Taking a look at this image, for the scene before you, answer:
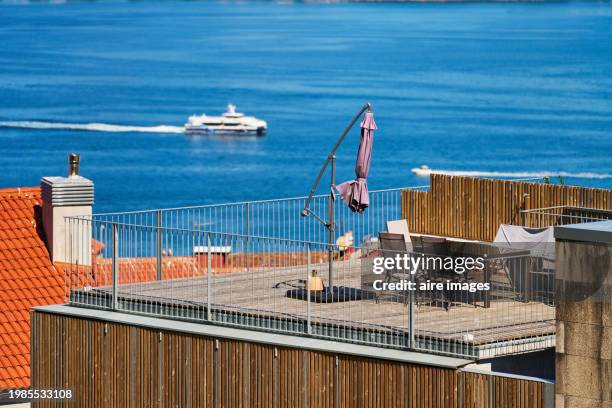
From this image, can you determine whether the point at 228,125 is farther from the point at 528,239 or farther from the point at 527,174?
the point at 528,239

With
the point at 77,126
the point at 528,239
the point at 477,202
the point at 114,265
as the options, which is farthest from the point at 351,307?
the point at 77,126

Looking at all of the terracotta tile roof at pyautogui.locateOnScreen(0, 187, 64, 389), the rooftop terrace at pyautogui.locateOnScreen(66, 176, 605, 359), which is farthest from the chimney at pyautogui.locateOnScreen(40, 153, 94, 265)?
the rooftop terrace at pyautogui.locateOnScreen(66, 176, 605, 359)

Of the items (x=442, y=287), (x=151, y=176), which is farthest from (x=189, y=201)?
(x=442, y=287)

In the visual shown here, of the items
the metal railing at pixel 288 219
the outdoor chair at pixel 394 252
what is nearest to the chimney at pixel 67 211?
the metal railing at pixel 288 219

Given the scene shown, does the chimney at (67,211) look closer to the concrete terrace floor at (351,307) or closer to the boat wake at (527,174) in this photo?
the concrete terrace floor at (351,307)

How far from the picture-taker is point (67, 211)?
74.8 ft

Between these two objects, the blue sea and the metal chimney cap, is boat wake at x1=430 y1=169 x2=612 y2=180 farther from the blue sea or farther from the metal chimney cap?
the metal chimney cap

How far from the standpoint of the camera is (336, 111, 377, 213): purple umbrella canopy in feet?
60.6

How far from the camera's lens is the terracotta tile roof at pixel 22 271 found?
23.2 m

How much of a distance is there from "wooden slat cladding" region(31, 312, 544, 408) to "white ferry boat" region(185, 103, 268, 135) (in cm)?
10636

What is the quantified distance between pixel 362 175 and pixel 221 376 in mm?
3292

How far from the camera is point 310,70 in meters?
171

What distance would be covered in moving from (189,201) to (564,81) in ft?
245

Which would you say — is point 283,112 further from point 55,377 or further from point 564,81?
point 55,377
